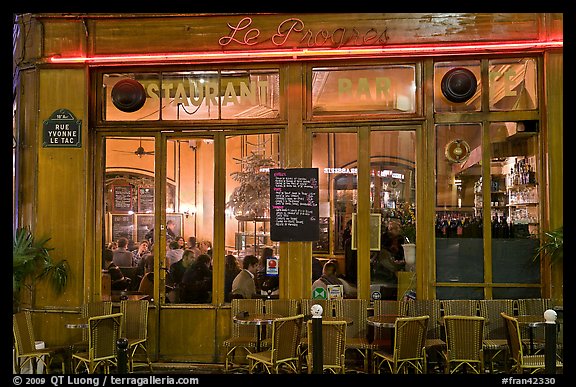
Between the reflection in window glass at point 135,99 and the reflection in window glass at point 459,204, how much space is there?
3.78 meters

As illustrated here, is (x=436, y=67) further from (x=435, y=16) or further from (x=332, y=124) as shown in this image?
(x=332, y=124)

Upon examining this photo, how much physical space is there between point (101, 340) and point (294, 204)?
114 inches

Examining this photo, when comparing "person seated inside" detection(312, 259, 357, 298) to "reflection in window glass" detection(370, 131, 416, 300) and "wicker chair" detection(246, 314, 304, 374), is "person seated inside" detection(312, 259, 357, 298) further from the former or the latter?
"wicker chair" detection(246, 314, 304, 374)

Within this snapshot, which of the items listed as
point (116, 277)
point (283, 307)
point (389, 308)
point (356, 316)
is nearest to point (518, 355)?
point (389, 308)

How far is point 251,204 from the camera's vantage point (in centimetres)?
844

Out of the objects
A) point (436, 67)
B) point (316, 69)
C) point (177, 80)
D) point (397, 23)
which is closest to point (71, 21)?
point (177, 80)

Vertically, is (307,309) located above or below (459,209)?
below

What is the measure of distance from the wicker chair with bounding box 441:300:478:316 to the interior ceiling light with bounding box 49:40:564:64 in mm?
3133

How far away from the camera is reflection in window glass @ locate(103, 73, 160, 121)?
846 cm

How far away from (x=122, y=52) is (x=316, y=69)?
2586mm

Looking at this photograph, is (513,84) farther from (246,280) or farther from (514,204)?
(246,280)

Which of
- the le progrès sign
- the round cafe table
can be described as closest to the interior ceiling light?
the le progrès sign

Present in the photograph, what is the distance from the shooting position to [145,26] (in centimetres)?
840

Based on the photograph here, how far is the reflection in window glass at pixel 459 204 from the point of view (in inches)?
315
